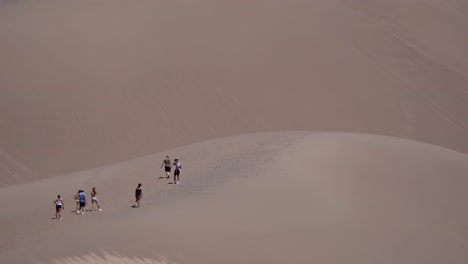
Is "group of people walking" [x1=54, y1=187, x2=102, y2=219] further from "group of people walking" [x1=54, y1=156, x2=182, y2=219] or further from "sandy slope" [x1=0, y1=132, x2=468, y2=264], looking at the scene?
"sandy slope" [x1=0, y1=132, x2=468, y2=264]

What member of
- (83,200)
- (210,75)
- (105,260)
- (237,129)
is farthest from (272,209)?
(210,75)

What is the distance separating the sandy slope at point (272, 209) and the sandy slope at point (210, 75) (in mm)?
9743

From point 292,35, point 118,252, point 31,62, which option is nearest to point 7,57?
point 31,62

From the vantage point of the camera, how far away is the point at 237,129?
1237 inches

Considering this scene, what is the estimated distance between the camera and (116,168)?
20797 mm

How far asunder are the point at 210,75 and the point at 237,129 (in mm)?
4148

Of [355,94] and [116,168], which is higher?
[355,94]

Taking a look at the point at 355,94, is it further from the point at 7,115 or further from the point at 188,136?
the point at 7,115

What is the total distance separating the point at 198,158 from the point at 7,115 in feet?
43.7

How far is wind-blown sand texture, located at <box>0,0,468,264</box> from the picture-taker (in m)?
13.0

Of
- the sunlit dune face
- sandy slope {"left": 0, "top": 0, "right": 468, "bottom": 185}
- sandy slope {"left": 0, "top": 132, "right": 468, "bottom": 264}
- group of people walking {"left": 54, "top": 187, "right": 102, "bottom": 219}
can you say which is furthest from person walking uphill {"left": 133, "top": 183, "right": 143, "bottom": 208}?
sandy slope {"left": 0, "top": 0, "right": 468, "bottom": 185}

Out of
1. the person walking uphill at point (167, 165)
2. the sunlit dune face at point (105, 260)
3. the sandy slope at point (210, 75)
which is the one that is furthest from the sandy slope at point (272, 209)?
the sandy slope at point (210, 75)

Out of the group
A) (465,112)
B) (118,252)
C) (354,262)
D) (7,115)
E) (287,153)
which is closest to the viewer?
(118,252)

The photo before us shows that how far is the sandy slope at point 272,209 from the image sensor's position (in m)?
11.9
